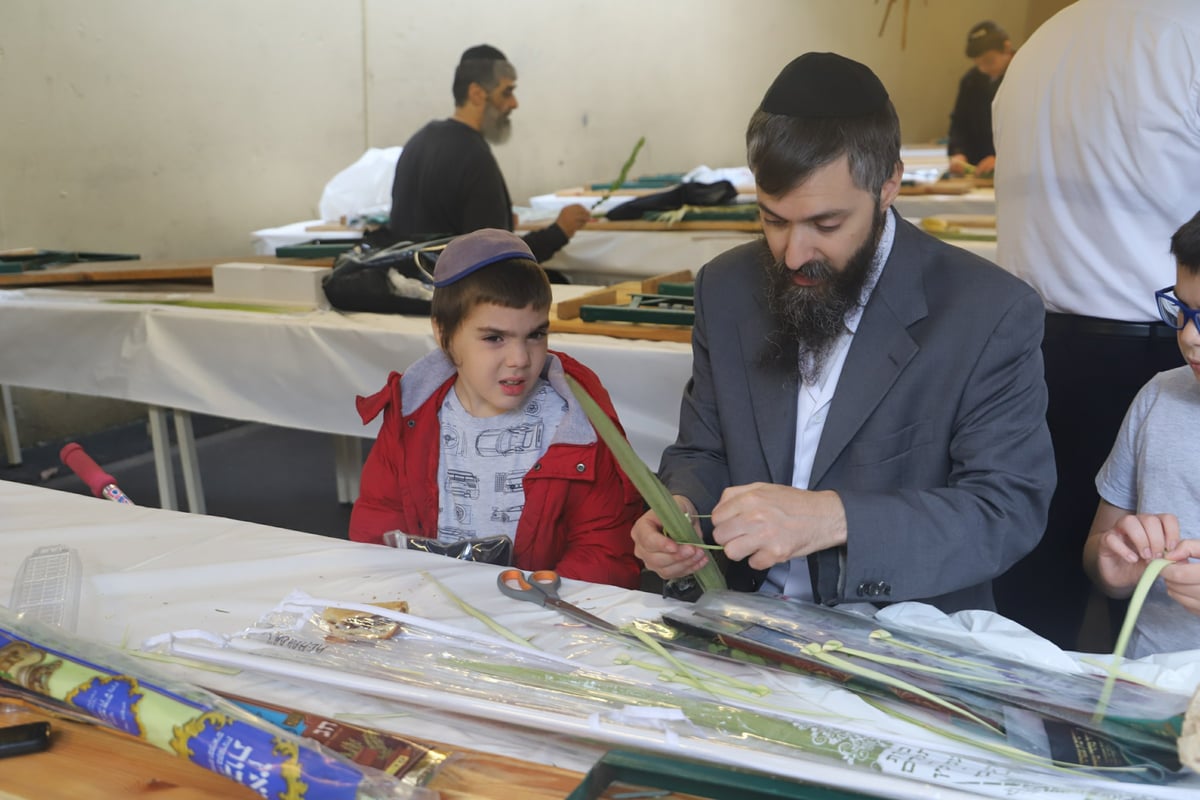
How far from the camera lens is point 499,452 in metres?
2.14

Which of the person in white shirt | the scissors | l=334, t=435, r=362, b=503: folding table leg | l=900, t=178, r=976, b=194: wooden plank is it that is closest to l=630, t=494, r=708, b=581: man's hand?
the scissors

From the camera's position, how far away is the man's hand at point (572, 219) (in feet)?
14.1

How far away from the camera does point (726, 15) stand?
9.98m

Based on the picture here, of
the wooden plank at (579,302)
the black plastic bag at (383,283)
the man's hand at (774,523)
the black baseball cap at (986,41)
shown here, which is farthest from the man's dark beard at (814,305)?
the black baseball cap at (986,41)

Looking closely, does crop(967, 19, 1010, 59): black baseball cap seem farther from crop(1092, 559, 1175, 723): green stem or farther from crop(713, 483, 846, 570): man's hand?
crop(1092, 559, 1175, 723): green stem

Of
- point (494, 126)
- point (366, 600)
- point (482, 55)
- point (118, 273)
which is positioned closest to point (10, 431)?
point (118, 273)

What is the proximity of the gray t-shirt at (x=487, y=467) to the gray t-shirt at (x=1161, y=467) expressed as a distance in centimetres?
104

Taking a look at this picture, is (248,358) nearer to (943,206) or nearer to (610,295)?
(610,295)

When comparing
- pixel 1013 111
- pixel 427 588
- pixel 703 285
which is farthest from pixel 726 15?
pixel 427 588

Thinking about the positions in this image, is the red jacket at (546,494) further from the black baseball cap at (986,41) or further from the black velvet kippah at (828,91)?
the black baseball cap at (986,41)

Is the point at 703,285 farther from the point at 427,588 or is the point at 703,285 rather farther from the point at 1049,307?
the point at 1049,307

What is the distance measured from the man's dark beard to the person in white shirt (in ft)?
3.60

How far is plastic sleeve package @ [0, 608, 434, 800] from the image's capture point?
0.94 m

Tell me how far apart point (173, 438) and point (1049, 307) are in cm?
429
